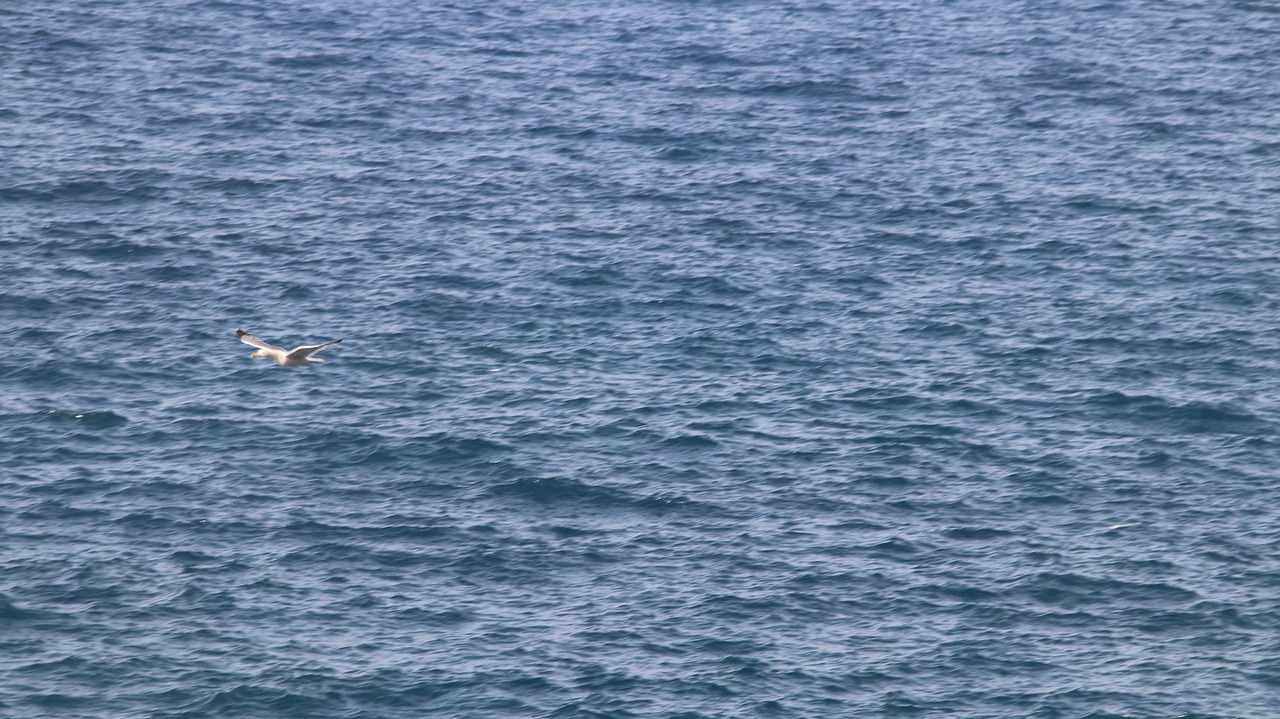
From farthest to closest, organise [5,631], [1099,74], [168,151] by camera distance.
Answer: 1. [1099,74]
2. [168,151]
3. [5,631]

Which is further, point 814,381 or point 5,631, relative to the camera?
point 814,381

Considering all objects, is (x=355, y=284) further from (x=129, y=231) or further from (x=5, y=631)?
(x=5, y=631)

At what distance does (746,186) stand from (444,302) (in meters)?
27.1

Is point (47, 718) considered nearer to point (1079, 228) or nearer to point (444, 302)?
point (444, 302)

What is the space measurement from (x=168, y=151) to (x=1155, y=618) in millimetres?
83540

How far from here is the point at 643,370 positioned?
10081 centimetres

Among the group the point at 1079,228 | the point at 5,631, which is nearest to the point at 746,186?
the point at 1079,228

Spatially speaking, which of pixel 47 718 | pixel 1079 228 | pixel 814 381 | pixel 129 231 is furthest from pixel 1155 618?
pixel 129 231

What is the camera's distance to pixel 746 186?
122750mm

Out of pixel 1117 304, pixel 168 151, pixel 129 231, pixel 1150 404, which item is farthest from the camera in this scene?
pixel 168 151

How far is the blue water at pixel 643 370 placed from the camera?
7762cm

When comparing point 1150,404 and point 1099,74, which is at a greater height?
point 1099,74

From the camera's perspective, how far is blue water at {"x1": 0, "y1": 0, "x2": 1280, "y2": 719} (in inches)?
3056

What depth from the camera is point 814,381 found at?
327 feet
